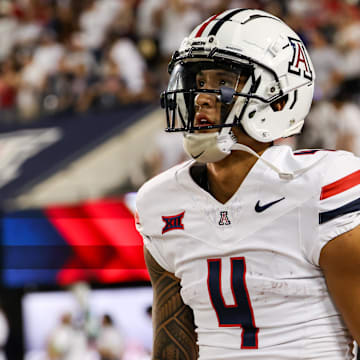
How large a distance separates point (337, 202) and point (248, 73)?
14.9 inches

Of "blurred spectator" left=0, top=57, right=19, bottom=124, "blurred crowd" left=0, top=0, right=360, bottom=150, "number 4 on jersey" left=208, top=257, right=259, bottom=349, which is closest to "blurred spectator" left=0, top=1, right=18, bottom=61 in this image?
"blurred crowd" left=0, top=0, right=360, bottom=150

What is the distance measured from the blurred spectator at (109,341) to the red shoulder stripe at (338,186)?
9.08 ft

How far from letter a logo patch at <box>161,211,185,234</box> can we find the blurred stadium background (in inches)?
89.8

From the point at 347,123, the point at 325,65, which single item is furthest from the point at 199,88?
the point at 325,65

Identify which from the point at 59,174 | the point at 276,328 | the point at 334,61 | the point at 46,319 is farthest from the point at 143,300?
the point at 276,328

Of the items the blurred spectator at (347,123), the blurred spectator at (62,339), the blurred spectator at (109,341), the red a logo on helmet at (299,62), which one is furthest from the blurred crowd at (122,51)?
the red a logo on helmet at (299,62)

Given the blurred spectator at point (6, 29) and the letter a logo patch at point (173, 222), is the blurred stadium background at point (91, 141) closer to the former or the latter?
the blurred spectator at point (6, 29)

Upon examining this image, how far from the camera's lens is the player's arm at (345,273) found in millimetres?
1492

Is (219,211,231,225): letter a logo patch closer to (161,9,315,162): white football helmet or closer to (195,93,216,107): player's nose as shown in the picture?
(161,9,315,162): white football helmet

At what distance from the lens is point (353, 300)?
5.00ft

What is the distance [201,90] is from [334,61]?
135 inches

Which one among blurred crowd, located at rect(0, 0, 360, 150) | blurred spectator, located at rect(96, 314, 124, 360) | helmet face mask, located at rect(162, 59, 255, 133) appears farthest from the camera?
blurred crowd, located at rect(0, 0, 360, 150)

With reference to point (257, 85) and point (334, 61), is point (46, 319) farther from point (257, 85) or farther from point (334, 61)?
point (257, 85)

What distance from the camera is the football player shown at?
1.54 meters
